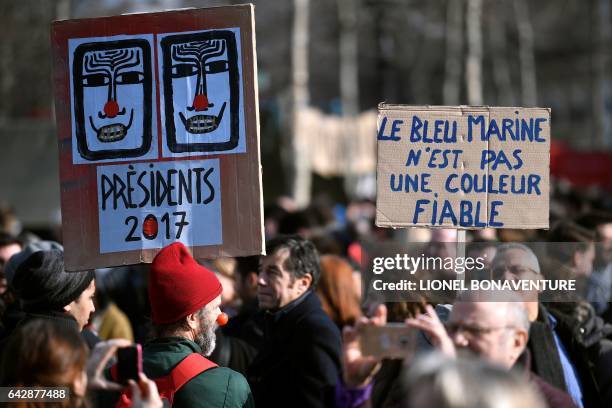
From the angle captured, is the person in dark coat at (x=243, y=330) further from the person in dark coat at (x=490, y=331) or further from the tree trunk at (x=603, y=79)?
the tree trunk at (x=603, y=79)

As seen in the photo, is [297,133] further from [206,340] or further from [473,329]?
[473,329]

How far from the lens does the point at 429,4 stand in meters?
39.3

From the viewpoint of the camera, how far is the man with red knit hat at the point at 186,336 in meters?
3.95

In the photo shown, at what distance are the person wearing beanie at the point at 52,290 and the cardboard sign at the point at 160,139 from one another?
0.23ft

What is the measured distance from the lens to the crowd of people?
3.36 m

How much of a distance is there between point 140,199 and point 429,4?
3543 centimetres

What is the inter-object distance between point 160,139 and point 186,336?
1.11m

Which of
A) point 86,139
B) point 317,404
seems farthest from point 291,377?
point 86,139

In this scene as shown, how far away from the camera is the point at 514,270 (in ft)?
16.2

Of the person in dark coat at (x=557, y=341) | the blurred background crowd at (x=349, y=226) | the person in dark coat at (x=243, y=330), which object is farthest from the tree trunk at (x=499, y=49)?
the person in dark coat at (x=557, y=341)

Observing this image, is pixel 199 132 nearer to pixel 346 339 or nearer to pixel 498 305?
pixel 346 339

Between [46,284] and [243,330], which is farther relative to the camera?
[243,330]

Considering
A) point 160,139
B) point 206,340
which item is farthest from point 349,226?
point 206,340

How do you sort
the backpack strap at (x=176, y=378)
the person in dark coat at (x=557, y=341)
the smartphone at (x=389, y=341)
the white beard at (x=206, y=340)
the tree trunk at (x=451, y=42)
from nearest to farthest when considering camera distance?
the backpack strap at (x=176, y=378), the white beard at (x=206, y=340), the smartphone at (x=389, y=341), the person in dark coat at (x=557, y=341), the tree trunk at (x=451, y=42)
